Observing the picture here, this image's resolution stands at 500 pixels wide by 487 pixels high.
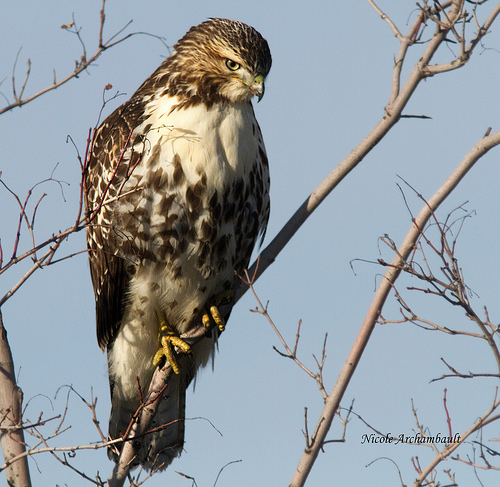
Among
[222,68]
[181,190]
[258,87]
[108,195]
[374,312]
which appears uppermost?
[222,68]

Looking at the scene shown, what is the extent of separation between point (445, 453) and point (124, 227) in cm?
208

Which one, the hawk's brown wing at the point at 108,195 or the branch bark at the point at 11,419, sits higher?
the hawk's brown wing at the point at 108,195

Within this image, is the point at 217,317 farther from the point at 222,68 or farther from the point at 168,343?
the point at 222,68

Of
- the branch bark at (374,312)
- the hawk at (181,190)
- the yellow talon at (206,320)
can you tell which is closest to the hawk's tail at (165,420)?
the hawk at (181,190)

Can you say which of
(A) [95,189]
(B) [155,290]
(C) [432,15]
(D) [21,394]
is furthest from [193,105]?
(D) [21,394]

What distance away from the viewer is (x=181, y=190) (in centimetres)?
421

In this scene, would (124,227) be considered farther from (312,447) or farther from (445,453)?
(445,453)

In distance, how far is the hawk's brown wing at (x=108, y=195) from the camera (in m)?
4.33

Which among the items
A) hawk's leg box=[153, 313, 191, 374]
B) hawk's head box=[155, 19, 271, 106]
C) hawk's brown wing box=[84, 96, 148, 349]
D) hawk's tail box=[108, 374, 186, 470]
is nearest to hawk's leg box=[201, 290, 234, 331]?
hawk's leg box=[153, 313, 191, 374]

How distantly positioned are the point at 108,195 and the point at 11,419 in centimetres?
139

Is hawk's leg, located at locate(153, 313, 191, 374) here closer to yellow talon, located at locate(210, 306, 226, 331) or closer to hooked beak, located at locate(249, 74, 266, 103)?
yellow talon, located at locate(210, 306, 226, 331)

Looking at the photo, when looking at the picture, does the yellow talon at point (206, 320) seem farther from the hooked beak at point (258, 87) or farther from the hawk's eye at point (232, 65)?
the hawk's eye at point (232, 65)

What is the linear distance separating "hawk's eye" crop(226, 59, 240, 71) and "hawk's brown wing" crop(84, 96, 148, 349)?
550 mm

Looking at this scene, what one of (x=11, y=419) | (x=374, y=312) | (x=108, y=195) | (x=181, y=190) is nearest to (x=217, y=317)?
(x=181, y=190)
